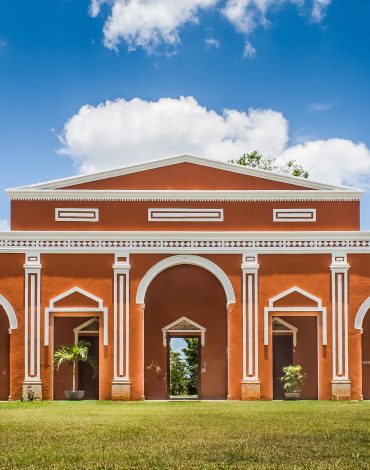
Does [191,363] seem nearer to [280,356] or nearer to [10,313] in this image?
[280,356]

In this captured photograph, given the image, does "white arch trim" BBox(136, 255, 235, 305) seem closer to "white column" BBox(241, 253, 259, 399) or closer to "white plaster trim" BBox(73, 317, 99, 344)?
"white column" BBox(241, 253, 259, 399)

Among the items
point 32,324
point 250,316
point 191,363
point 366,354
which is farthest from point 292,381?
point 191,363

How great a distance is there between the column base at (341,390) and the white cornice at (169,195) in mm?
5209

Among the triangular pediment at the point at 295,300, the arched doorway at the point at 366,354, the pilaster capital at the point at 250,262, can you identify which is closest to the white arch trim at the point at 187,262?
the pilaster capital at the point at 250,262

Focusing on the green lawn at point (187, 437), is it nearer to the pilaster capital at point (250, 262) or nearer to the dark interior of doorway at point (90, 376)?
→ the pilaster capital at point (250, 262)

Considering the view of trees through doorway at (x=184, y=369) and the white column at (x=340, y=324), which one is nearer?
the white column at (x=340, y=324)

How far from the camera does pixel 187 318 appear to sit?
26141 millimetres

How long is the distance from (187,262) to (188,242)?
56 cm

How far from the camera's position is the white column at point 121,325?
24.3 metres

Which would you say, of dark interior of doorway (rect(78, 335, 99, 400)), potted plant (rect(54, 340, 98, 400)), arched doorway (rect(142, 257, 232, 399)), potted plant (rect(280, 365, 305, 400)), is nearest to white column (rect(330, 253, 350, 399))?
potted plant (rect(280, 365, 305, 400))

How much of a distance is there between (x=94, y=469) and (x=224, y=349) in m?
15.8

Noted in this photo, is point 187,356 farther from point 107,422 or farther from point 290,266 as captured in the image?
point 107,422

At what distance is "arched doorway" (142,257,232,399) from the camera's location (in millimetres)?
25828

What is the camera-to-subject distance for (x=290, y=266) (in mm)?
24938
